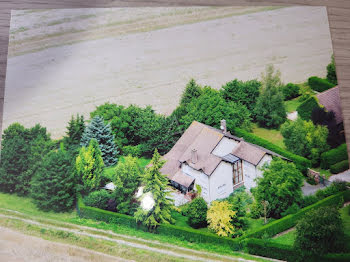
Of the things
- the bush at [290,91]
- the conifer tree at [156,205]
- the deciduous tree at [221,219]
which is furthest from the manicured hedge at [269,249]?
the bush at [290,91]

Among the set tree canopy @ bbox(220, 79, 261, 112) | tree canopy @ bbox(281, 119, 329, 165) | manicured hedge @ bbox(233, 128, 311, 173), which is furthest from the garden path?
tree canopy @ bbox(220, 79, 261, 112)

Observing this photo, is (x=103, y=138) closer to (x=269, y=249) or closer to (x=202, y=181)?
(x=202, y=181)

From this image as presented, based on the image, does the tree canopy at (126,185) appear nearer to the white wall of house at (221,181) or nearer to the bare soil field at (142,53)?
the white wall of house at (221,181)

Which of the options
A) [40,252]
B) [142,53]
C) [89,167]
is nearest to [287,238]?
[89,167]

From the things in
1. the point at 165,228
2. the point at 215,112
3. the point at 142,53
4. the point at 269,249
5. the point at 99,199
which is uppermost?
the point at 142,53

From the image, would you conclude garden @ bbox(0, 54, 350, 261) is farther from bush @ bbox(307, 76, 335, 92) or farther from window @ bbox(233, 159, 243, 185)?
window @ bbox(233, 159, 243, 185)

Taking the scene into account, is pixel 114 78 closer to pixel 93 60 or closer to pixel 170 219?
pixel 93 60
